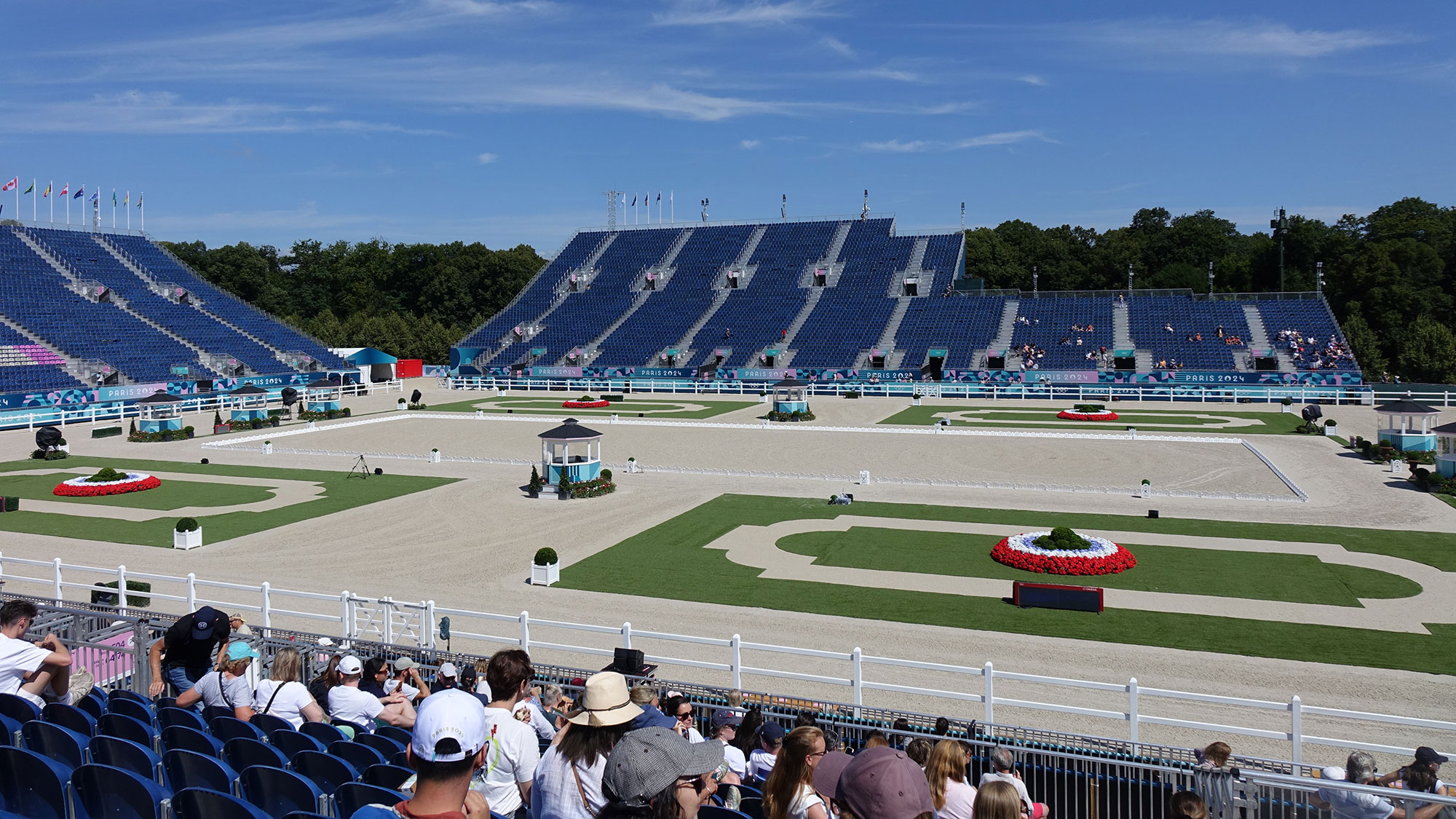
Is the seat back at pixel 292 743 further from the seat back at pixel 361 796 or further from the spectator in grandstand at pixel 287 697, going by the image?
the seat back at pixel 361 796

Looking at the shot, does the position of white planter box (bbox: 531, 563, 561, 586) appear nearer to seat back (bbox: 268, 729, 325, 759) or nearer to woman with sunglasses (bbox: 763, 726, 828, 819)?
seat back (bbox: 268, 729, 325, 759)

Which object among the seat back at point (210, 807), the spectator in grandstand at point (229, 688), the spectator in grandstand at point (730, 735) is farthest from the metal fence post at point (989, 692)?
the seat back at point (210, 807)

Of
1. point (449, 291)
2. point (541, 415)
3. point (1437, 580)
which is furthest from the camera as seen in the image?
point (449, 291)

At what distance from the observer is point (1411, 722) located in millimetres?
11914

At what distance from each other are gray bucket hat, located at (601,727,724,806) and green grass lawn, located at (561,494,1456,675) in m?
14.0

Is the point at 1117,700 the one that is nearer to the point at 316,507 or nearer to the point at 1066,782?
the point at 1066,782

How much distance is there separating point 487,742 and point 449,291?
125390 mm

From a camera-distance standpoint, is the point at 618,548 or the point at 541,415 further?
the point at 541,415

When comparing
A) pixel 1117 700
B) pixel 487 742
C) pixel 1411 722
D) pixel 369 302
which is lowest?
pixel 1117 700

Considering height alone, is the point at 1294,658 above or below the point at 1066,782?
below

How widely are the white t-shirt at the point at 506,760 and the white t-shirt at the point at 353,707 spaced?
10.8 feet

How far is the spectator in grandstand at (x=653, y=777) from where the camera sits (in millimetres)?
4902

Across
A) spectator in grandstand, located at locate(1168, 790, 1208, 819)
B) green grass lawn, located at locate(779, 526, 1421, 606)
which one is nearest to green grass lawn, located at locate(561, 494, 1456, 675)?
green grass lawn, located at locate(779, 526, 1421, 606)

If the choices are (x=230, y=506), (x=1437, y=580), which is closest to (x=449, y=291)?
(x=230, y=506)
